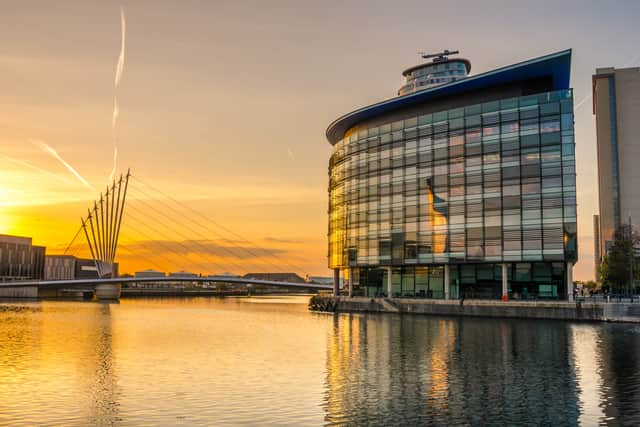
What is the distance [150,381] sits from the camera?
36.5 m

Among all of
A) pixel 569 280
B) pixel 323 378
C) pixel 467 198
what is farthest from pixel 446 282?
pixel 323 378

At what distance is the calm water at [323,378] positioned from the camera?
27750mm

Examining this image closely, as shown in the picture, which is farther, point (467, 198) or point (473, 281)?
point (473, 281)

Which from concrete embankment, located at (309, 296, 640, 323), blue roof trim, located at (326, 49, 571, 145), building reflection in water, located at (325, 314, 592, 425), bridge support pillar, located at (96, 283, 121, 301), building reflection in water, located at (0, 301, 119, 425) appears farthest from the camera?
bridge support pillar, located at (96, 283, 121, 301)

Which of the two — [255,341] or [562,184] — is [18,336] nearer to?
[255,341]

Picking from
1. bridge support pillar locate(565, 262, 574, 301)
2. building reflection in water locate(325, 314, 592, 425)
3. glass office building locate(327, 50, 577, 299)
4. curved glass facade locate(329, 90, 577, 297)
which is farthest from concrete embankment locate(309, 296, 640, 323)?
building reflection in water locate(325, 314, 592, 425)

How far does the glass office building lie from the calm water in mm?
29296

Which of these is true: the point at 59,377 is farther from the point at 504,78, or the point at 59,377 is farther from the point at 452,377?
the point at 504,78

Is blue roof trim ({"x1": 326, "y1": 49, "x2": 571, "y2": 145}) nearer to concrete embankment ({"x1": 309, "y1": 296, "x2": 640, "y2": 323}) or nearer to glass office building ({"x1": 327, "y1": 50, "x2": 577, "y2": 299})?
glass office building ({"x1": 327, "y1": 50, "x2": 577, "y2": 299})

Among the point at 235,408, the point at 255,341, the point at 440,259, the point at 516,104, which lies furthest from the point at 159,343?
the point at 516,104

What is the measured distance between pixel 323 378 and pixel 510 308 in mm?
55158

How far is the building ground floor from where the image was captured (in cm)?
9625

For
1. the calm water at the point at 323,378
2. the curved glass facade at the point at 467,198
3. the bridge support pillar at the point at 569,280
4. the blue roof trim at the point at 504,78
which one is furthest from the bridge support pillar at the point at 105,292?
the bridge support pillar at the point at 569,280

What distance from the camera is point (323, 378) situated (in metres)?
37.6
